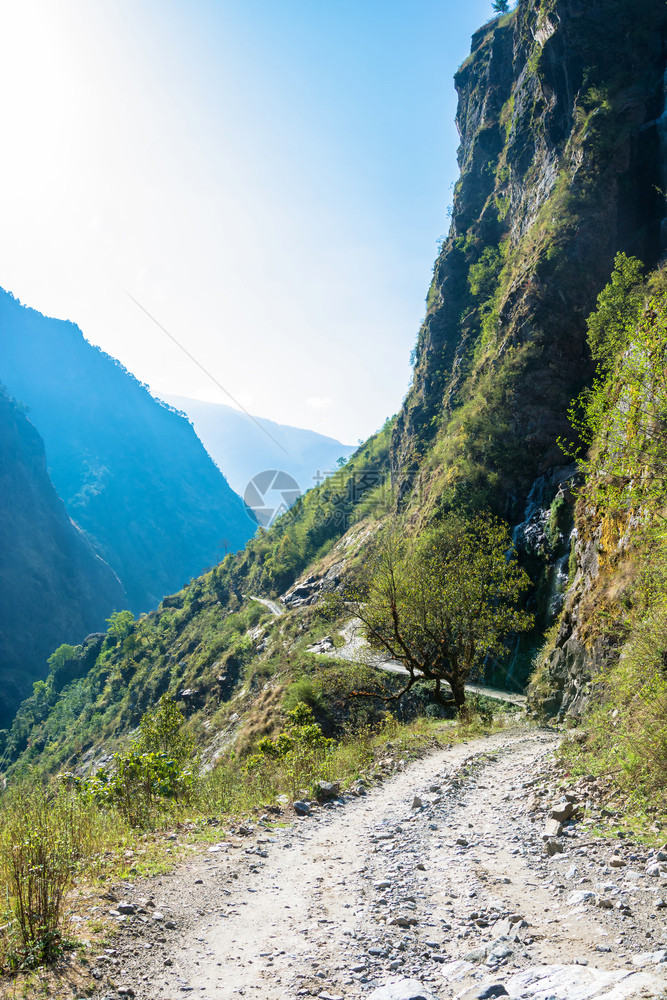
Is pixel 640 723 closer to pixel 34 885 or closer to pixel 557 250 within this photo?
pixel 34 885

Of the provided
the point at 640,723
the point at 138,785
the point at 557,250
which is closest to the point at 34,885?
the point at 138,785

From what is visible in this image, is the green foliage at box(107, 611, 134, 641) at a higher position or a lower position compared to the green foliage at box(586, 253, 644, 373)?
lower

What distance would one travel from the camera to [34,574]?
15162 centimetres

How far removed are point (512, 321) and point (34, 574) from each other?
502ft

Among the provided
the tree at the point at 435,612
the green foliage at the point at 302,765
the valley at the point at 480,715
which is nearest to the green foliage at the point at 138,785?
the valley at the point at 480,715

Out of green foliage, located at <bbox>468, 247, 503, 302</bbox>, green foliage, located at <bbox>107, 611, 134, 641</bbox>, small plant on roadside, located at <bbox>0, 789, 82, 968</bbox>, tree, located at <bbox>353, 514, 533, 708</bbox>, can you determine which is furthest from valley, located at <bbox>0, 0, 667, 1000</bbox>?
green foliage, located at <bbox>107, 611, 134, 641</bbox>

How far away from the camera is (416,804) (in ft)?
28.3

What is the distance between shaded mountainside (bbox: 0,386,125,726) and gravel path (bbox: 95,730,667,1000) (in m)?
140

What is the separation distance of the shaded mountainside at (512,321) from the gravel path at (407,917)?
1684cm

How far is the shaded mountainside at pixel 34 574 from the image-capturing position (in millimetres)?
135750

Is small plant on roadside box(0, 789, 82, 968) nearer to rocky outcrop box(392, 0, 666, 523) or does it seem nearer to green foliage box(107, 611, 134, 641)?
rocky outcrop box(392, 0, 666, 523)

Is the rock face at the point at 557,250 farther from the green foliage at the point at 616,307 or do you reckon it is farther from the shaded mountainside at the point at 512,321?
the green foliage at the point at 616,307

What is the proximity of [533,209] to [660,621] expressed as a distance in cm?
5170

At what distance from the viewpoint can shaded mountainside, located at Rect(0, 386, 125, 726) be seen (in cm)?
13575
